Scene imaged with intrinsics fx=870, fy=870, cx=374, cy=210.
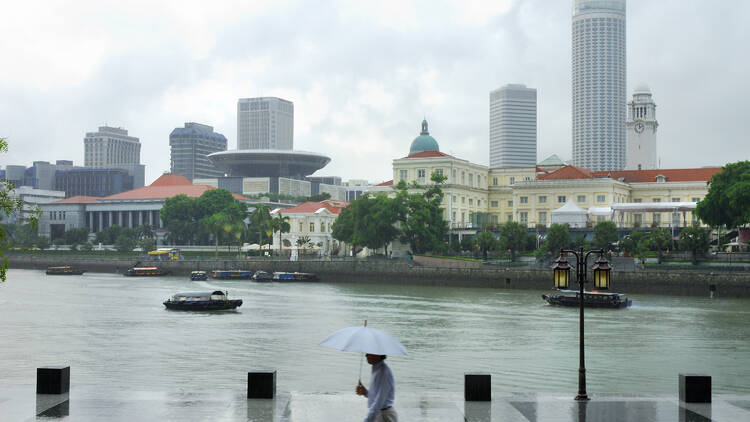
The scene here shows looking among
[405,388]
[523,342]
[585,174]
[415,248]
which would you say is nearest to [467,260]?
[415,248]

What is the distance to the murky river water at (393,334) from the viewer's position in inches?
1443

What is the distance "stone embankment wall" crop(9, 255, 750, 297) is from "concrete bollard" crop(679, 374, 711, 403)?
2618 inches

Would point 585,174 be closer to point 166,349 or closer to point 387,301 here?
point 387,301

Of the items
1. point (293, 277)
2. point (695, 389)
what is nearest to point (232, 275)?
point (293, 277)

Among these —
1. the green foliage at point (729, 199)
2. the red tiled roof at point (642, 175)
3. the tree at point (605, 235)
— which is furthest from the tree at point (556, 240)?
the red tiled roof at point (642, 175)

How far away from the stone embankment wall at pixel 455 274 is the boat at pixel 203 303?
37.1 meters

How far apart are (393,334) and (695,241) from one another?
56.9m

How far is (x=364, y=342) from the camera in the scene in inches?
601

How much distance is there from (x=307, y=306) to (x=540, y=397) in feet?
169

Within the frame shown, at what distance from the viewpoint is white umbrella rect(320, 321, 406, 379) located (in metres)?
15.1

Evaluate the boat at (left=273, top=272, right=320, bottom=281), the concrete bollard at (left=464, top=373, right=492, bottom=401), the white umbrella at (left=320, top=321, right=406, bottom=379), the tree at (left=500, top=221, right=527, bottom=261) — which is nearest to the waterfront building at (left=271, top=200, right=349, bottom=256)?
the boat at (left=273, top=272, right=320, bottom=281)

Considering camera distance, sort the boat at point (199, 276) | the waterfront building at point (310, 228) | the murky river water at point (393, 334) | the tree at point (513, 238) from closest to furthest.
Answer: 1. the murky river water at point (393, 334)
2. the tree at point (513, 238)
3. the boat at point (199, 276)
4. the waterfront building at point (310, 228)

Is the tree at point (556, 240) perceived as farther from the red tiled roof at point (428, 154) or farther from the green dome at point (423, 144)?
the green dome at point (423, 144)

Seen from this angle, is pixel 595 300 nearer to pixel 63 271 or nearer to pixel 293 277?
pixel 293 277
